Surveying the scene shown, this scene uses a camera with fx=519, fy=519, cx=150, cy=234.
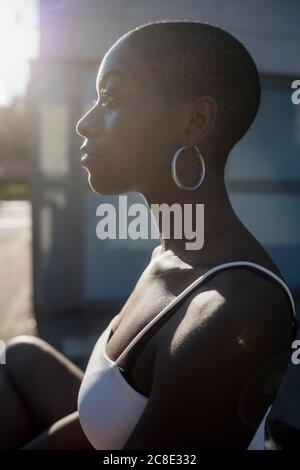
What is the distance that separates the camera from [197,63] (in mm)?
1128

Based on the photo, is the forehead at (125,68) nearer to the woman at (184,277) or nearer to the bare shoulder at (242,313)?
the woman at (184,277)

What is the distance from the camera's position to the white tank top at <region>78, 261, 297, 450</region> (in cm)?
105

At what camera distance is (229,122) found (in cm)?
118

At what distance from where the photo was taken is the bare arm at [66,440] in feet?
4.53

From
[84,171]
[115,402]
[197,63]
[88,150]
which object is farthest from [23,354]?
[84,171]

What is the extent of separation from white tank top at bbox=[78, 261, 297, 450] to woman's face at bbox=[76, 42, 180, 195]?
290 millimetres

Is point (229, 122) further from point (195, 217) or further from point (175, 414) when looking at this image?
point (175, 414)

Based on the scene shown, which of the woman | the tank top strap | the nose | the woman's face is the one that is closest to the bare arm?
the woman

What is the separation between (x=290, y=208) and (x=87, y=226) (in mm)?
2200

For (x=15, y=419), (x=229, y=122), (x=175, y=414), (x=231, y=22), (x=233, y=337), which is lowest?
(x=15, y=419)

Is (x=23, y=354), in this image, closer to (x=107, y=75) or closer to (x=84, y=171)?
(x=107, y=75)
